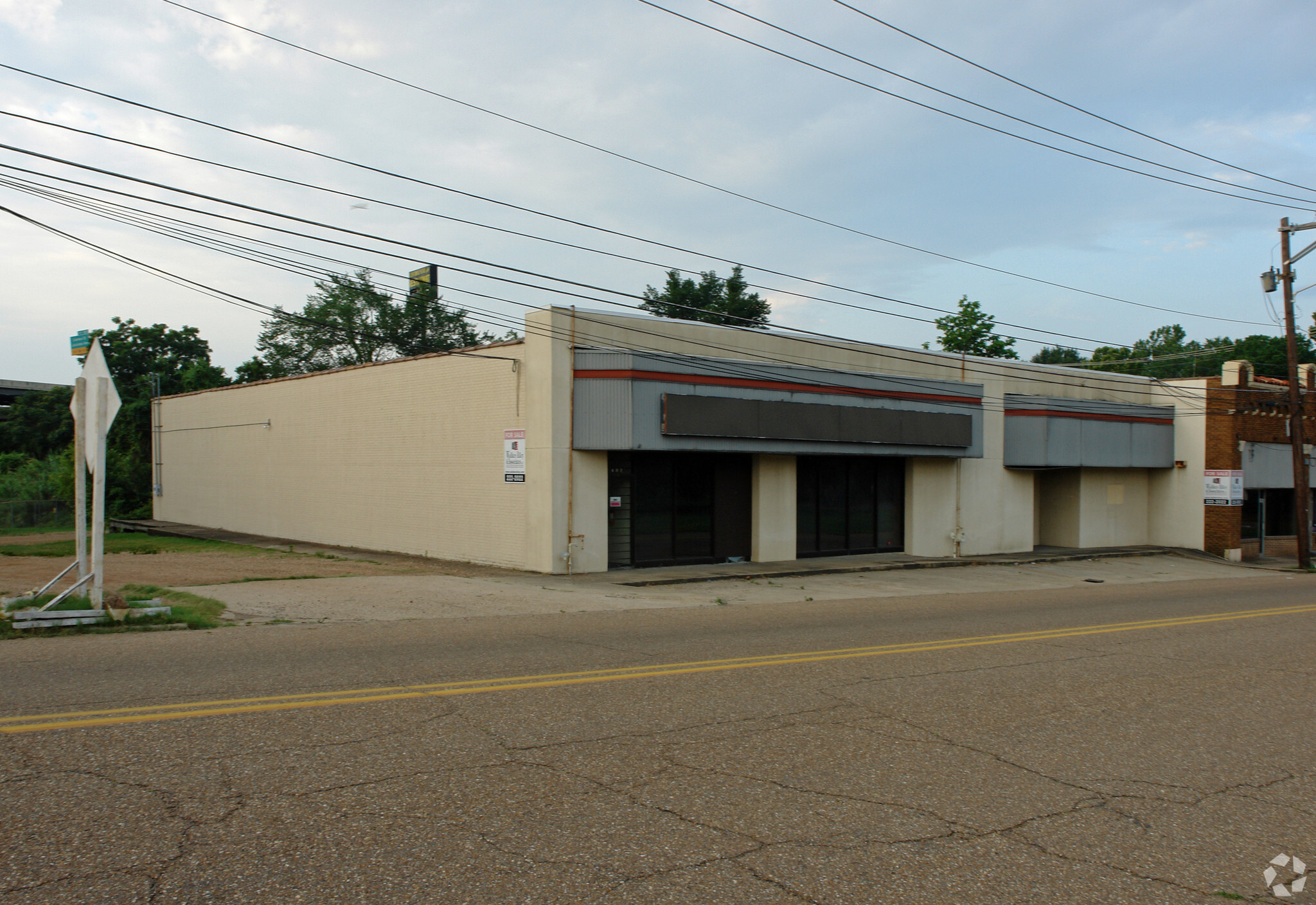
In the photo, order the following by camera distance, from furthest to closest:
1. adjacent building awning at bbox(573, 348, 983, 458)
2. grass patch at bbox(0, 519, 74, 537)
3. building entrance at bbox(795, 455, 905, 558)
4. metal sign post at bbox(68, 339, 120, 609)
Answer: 1. grass patch at bbox(0, 519, 74, 537)
2. building entrance at bbox(795, 455, 905, 558)
3. adjacent building awning at bbox(573, 348, 983, 458)
4. metal sign post at bbox(68, 339, 120, 609)

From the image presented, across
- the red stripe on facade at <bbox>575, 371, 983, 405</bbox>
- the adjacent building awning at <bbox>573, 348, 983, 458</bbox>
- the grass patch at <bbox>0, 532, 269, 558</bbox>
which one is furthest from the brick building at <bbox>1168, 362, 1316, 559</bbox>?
the grass patch at <bbox>0, 532, 269, 558</bbox>

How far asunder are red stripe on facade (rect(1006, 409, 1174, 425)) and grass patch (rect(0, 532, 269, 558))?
21.4 meters

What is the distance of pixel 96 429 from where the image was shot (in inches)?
439

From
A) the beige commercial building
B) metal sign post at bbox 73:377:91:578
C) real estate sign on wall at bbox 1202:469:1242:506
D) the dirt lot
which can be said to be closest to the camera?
metal sign post at bbox 73:377:91:578

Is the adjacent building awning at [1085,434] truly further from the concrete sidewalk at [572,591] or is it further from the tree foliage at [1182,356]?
the tree foliage at [1182,356]

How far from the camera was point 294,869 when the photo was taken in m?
4.04

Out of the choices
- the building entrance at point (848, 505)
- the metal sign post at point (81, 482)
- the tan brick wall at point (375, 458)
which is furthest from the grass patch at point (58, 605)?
the building entrance at point (848, 505)

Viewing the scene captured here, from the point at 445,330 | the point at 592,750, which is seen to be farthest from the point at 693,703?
the point at 445,330

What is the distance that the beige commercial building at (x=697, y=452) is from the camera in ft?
62.3

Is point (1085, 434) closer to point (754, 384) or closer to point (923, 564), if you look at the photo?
point (923, 564)

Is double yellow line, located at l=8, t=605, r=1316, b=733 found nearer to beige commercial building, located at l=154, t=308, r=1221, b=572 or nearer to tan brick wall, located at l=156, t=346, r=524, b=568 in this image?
beige commercial building, located at l=154, t=308, r=1221, b=572

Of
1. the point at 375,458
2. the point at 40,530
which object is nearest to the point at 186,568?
the point at 375,458

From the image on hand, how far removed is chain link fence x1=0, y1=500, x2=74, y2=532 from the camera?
40.0 metres

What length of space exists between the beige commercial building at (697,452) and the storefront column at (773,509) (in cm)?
6
